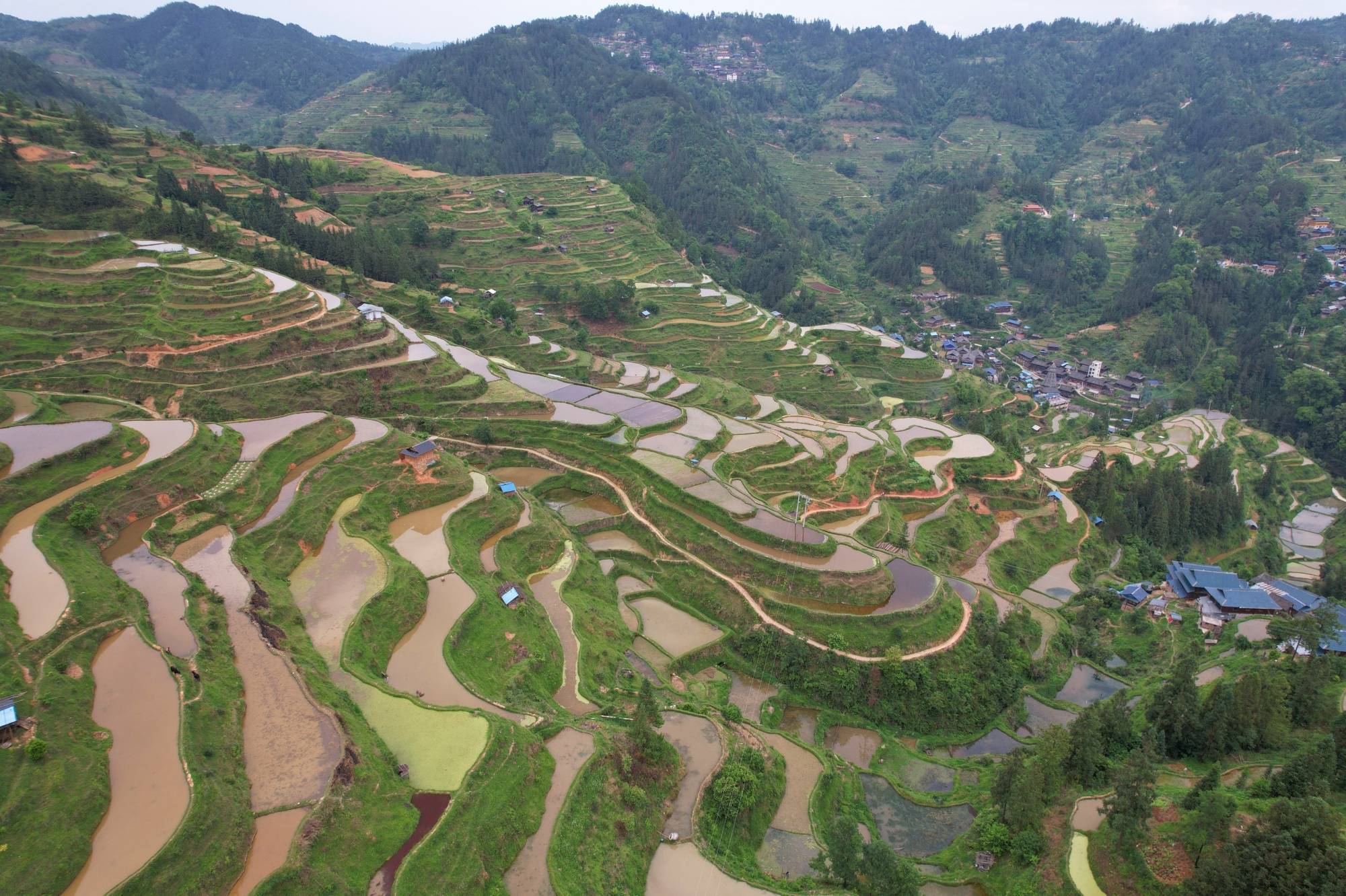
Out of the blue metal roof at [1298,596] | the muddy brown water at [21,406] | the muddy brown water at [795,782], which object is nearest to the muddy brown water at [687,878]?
the muddy brown water at [795,782]

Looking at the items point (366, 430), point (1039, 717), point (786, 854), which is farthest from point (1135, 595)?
point (366, 430)

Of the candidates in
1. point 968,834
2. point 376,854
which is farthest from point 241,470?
point 968,834

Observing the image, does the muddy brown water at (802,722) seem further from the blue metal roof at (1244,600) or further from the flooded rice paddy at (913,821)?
the blue metal roof at (1244,600)

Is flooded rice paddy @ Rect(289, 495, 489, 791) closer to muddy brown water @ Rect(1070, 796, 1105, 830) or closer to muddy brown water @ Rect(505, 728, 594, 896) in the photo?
muddy brown water @ Rect(505, 728, 594, 896)

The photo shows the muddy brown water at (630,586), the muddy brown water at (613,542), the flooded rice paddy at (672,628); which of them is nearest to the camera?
the flooded rice paddy at (672,628)

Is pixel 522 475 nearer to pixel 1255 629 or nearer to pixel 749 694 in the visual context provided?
pixel 749 694

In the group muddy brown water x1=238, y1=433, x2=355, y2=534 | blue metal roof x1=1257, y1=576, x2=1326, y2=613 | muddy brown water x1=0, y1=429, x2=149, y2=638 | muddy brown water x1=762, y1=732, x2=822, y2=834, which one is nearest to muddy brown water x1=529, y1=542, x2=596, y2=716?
muddy brown water x1=762, y1=732, x2=822, y2=834
